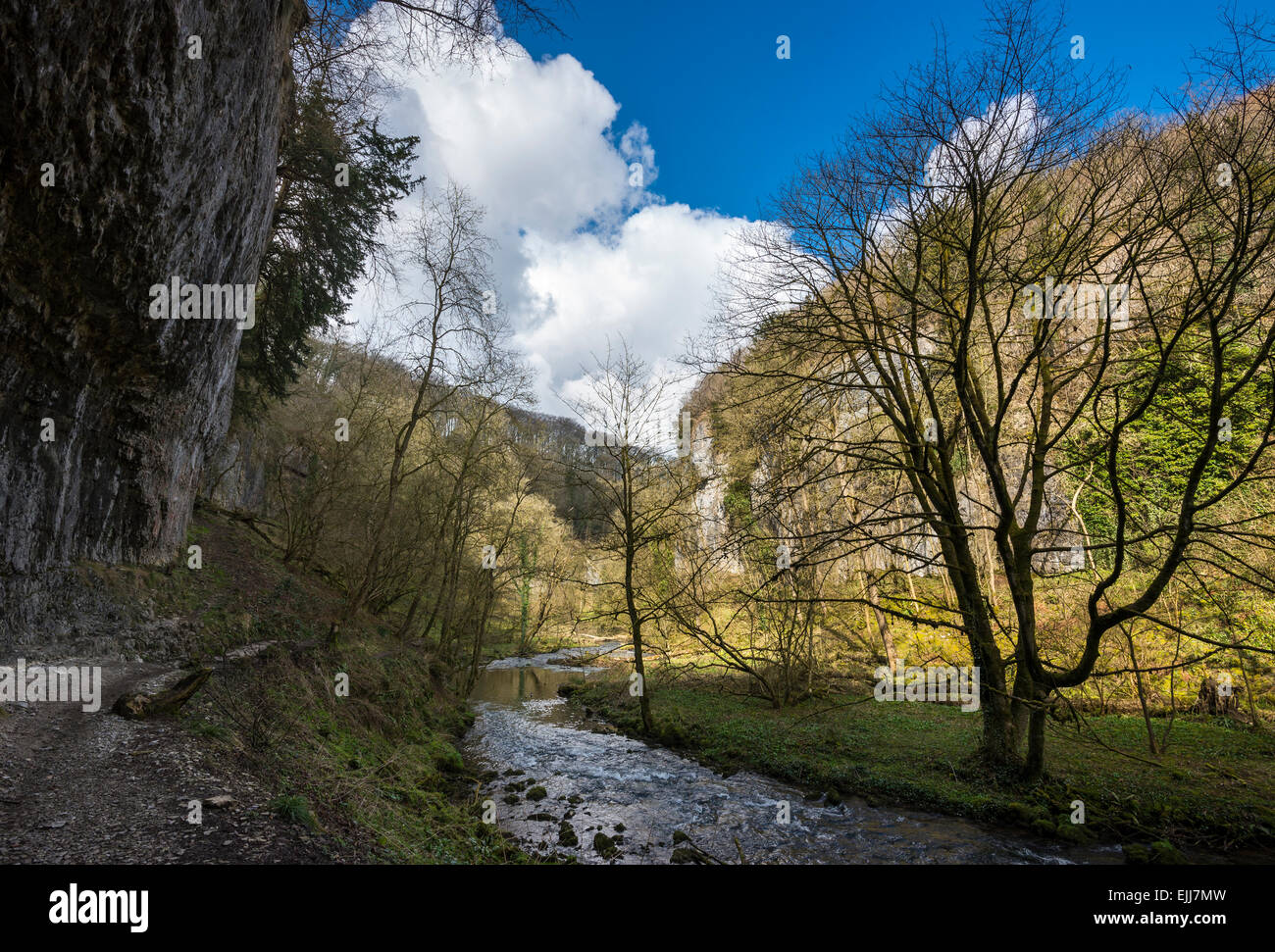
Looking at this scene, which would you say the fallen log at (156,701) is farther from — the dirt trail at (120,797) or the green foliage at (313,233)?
the green foliage at (313,233)

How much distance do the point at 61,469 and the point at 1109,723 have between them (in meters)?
16.8

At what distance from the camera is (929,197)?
6473 millimetres

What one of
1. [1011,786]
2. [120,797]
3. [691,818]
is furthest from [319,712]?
[1011,786]

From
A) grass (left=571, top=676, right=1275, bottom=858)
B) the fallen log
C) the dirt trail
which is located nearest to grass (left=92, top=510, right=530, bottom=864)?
the fallen log

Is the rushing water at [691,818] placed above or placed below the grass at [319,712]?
below

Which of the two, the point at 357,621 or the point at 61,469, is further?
the point at 357,621

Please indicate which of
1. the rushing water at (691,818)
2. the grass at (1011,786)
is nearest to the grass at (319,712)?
the rushing water at (691,818)

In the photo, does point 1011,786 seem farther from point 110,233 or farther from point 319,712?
point 110,233

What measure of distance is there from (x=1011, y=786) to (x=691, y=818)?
4.19m

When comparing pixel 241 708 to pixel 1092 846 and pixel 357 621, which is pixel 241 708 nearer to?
pixel 357 621

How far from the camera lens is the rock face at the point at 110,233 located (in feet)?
16.3

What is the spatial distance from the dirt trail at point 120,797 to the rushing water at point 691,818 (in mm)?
3387
